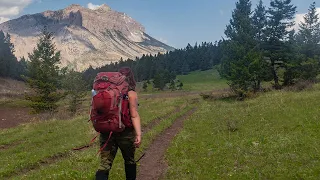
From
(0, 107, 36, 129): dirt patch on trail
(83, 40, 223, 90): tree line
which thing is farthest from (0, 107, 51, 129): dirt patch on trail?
(83, 40, 223, 90): tree line

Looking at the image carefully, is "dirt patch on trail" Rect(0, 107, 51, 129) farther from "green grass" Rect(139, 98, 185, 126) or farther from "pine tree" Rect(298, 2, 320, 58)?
"pine tree" Rect(298, 2, 320, 58)

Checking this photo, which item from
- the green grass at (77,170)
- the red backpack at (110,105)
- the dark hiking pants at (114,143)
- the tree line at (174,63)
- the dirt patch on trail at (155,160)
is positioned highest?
the tree line at (174,63)

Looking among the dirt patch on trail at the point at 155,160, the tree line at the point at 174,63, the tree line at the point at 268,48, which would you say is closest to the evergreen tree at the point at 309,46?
the tree line at the point at 268,48

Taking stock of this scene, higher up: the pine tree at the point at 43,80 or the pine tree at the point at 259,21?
the pine tree at the point at 259,21

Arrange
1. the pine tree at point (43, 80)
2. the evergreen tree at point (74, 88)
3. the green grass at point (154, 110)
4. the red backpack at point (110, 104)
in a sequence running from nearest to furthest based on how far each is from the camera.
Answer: the red backpack at point (110, 104), the green grass at point (154, 110), the evergreen tree at point (74, 88), the pine tree at point (43, 80)

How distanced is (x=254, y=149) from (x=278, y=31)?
39.9 metres

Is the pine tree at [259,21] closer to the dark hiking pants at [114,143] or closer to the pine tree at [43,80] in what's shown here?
the pine tree at [43,80]

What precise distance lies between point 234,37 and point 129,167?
40136mm

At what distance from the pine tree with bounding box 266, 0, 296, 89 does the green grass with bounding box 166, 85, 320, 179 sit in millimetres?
29373

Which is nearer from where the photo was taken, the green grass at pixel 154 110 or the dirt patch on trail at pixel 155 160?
the dirt patch on trail at pixel 155 160

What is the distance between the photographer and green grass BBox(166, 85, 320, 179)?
9766 millimetres

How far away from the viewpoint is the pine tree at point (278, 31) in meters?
47.2

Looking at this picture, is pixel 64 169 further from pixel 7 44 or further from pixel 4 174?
pixel 7 44

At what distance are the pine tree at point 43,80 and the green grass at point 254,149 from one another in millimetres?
30249
